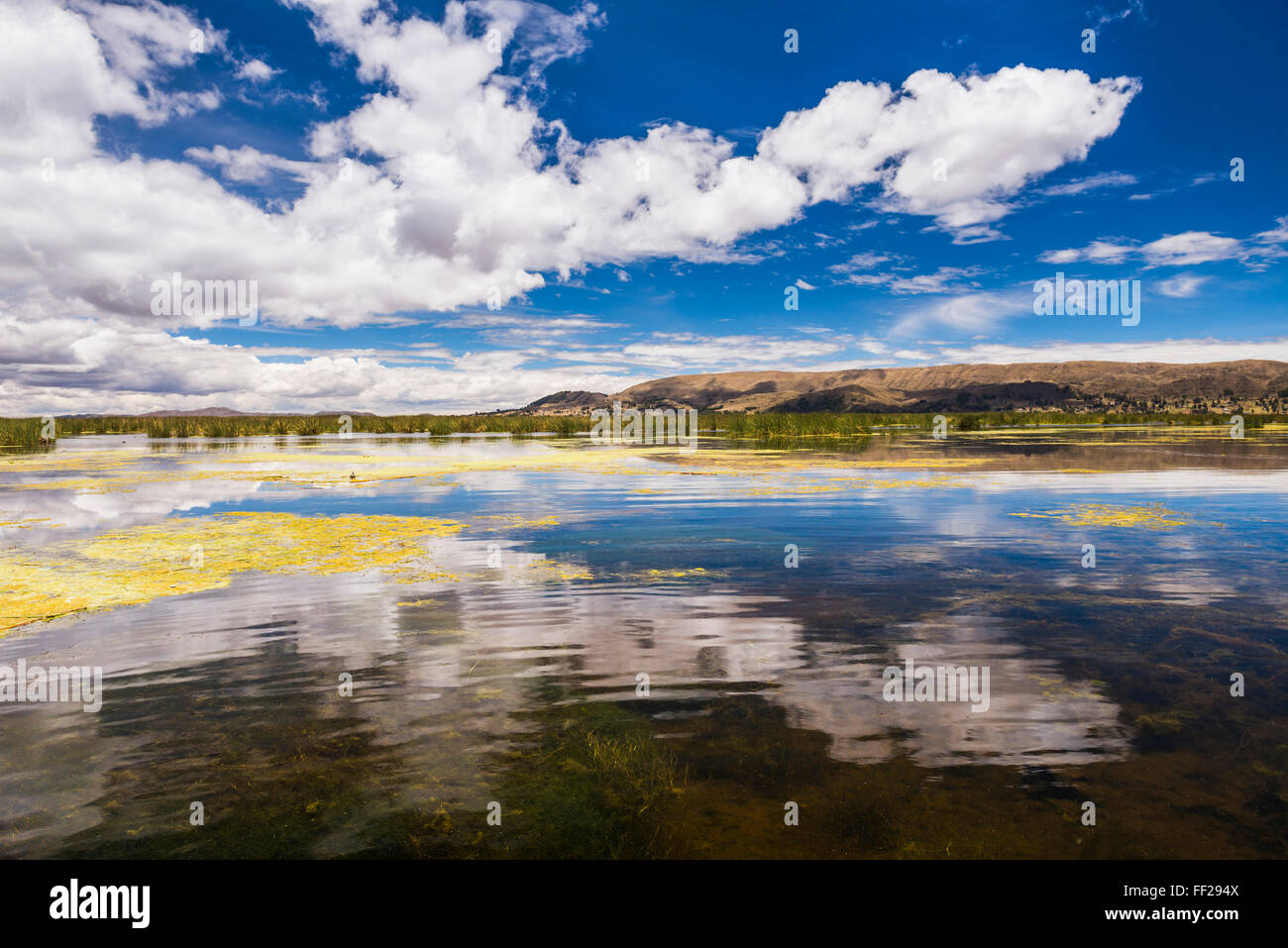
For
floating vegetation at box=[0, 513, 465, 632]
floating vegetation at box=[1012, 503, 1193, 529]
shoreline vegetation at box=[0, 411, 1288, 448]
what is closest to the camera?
floating vegetation at box=[0, 513, 465, 632]

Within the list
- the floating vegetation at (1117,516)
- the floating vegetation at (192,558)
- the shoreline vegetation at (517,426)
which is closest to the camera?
the floating vegetation at (192,558)

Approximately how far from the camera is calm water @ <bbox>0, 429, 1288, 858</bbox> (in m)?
7.10

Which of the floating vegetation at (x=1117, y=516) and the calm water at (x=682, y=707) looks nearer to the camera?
the calm water at (x=682, y=707)

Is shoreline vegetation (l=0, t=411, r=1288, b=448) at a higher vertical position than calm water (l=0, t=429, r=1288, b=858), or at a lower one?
higher

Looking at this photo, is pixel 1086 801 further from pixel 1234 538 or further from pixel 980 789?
pixel 1234 538

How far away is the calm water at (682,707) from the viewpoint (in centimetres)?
710

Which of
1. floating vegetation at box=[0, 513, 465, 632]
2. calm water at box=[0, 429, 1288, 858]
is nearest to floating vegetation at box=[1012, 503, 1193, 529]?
calm water at box=[0, 429, 1288, 858]

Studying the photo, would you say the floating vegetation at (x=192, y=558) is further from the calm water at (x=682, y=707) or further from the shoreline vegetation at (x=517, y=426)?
the shoreline vegetation at (x=517, y=426)

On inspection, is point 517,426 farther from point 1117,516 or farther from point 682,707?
point 682,707

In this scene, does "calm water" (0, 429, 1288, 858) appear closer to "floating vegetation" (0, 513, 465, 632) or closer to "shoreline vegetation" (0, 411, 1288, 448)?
"floating vegetation" (0, 513, 465, 632)

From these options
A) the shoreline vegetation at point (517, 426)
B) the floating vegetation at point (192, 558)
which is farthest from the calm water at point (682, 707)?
the shoreline vegetation at point (517, 426)

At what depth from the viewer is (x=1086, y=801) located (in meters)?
7.47
